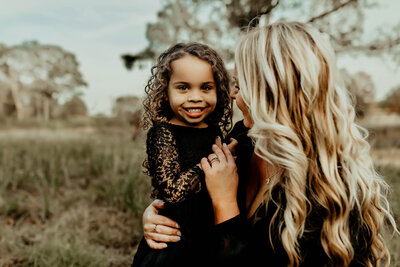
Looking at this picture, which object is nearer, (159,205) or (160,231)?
(160,231)

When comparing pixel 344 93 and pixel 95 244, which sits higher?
pixel 344 93

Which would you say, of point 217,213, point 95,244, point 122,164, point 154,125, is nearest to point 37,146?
point 122,164

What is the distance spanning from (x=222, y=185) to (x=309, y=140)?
446 mm

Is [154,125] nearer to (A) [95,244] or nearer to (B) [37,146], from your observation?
(A) [95,244]

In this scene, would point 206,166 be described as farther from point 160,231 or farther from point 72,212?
point 72,212

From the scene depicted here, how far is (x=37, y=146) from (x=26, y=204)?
8.02 feet

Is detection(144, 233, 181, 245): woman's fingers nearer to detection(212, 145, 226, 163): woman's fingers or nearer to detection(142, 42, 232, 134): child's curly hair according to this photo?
detection(212, 145, 226, 163): woman's fingers

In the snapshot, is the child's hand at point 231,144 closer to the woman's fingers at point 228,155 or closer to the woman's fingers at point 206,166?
the woman's fingers at point 228,155

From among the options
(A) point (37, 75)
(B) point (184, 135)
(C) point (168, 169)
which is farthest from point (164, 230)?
(A) point (37, 75)

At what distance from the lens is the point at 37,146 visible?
6898 mm

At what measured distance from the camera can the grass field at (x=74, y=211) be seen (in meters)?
3.22

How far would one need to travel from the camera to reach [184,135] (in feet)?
5.99

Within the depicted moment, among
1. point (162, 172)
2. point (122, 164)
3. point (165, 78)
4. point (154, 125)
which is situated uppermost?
point (165, 78)

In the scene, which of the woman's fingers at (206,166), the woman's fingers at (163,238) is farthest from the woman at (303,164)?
the woman's fingers at (163,238)
